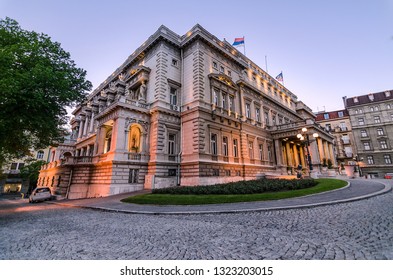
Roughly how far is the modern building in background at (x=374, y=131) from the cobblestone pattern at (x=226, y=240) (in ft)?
184

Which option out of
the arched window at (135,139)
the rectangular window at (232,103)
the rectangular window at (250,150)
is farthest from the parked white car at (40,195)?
the rectangular window at (250,150)

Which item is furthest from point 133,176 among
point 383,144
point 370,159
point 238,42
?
point 383,144

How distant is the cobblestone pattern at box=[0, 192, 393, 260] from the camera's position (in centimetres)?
412

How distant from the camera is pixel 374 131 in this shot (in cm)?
5091

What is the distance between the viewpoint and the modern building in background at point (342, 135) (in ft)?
178

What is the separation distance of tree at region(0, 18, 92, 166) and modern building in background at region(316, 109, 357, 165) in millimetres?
66076

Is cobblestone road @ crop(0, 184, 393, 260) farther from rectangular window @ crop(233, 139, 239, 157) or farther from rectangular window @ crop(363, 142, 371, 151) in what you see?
rectangular window @ crop(363, 142, 371, 151)

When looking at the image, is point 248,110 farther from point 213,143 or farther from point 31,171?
point 31,171

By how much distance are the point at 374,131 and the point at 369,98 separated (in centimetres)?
1001

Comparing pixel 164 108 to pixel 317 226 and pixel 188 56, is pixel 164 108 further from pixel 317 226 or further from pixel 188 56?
pixel 317 226

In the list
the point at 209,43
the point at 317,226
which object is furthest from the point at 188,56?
the point at 317,226

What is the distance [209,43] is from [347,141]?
53.8 m

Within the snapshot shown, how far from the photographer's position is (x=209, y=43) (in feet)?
81.3

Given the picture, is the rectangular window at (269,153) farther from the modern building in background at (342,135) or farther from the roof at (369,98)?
the roof at (369,98)
